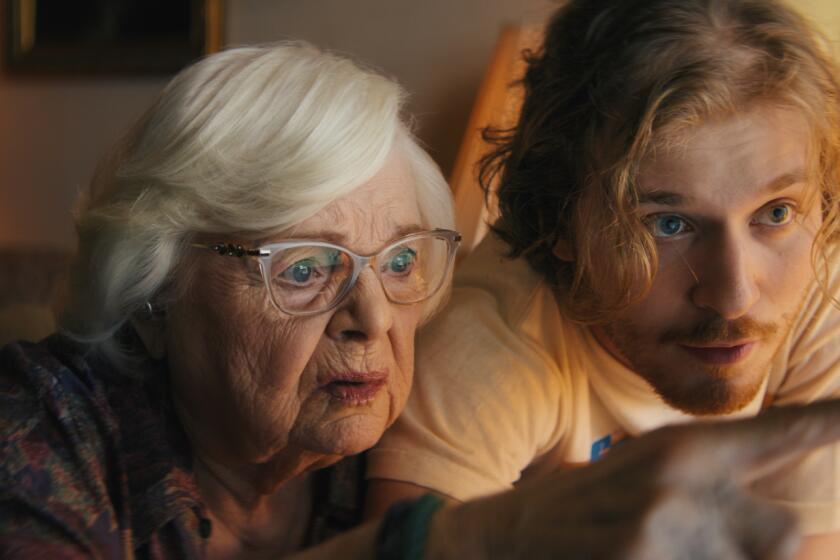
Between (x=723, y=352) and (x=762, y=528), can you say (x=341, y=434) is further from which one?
(x=762, y=528)

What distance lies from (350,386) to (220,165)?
0.32m

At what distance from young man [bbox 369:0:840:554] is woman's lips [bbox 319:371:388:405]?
0.55 feet

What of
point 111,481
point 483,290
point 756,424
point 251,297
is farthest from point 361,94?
point 756,424

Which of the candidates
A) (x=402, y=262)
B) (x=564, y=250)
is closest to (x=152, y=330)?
(x=402, y=262)

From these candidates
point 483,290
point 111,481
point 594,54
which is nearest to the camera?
point 111,481

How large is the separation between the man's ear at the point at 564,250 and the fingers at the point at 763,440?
782 mm

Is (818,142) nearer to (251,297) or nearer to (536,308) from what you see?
(536,308)

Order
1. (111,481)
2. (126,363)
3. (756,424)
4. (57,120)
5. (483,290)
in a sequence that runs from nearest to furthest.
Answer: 1. (756,424)
2. (111,481)
3. (126,363)
4. (483,290)
5. (57,120)

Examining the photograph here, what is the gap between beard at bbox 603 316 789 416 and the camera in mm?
1231

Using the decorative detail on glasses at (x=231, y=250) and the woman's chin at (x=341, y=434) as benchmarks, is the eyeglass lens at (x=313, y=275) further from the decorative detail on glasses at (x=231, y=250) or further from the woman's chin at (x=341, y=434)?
the woman's chin at (x=341, y=434)

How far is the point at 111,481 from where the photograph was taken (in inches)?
43.9

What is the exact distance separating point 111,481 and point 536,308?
66cm

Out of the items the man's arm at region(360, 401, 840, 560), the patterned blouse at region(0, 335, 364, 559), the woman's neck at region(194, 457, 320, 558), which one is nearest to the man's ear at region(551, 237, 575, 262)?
the woman's neck at region(194, 457, 320, 558)

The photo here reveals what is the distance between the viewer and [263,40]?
2707mm
